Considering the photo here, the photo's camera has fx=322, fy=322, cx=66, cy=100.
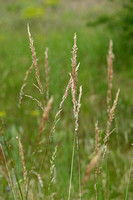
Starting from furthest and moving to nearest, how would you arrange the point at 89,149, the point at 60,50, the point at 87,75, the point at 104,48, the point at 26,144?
1. the point at 60,50
2. the point at 104,48
3. the point at 87,75
4. the point at 26,144
5. the point at 89,149

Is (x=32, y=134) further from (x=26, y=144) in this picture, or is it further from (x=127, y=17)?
(x=127, y=17)

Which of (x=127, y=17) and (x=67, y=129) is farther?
(x=127, y=17)

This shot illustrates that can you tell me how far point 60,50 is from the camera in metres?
5.54

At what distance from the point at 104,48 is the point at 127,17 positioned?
103 cm

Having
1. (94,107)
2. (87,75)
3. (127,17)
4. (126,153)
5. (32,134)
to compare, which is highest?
(127,17)

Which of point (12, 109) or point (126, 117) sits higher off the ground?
point (12, 109)

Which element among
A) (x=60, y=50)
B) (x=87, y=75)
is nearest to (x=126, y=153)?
(x=87, y=75)

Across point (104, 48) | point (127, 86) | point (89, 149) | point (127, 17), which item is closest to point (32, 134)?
point (89, 149)

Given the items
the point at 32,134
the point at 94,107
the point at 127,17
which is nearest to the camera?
the point at 32,134

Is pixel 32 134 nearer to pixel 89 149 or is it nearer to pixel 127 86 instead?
pixel 89 149

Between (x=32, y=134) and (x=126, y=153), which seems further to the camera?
(x=32, y=134)

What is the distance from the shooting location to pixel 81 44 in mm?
5582

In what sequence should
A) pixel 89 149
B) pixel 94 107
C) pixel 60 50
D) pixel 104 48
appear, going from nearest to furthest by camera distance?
pixel 89 149, pixel 94 107, pixel 104 48, pixel 60 50

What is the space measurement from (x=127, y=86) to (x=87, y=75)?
2.11 feet
